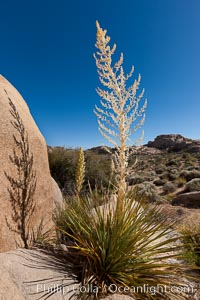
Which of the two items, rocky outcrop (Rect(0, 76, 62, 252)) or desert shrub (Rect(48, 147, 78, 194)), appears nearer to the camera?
rocky outcrop (Rect(0, 76, 62, 252))

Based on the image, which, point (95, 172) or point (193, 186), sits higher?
point (95, 172)

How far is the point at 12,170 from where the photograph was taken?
10.5 ft

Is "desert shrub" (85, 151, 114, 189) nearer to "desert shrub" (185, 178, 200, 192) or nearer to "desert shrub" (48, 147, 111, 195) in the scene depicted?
"desert shrub" (48, 147, 111, 195)

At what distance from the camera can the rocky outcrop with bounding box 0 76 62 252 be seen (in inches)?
117

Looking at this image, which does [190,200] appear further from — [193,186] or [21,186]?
[21,186]

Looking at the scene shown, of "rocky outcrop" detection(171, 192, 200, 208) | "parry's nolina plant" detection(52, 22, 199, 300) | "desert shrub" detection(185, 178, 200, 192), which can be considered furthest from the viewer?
"desert shrub" detection(185, 178, 200, 192)

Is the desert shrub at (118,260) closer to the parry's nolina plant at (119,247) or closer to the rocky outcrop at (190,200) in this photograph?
the parry's nolina plant at (119,247)

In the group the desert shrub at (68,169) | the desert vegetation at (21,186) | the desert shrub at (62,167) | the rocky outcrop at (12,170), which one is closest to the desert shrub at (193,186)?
the desert shrub at (68,169)

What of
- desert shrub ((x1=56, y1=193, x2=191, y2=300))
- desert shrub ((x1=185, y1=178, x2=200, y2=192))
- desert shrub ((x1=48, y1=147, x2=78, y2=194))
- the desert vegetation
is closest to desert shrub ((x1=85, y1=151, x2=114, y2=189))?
desert shrub ((x1=48, y1=147, x2=78, y2=194))

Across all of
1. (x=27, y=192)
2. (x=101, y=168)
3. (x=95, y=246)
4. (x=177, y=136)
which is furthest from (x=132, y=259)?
(x=177, y=136)

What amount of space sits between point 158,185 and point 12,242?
16.6 metres

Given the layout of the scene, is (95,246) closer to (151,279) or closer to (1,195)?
(151,279)

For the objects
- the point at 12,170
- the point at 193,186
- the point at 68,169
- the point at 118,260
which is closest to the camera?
the point at 118,260

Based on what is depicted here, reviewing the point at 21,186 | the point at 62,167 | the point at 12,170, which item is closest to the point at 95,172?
the point at 62,167
